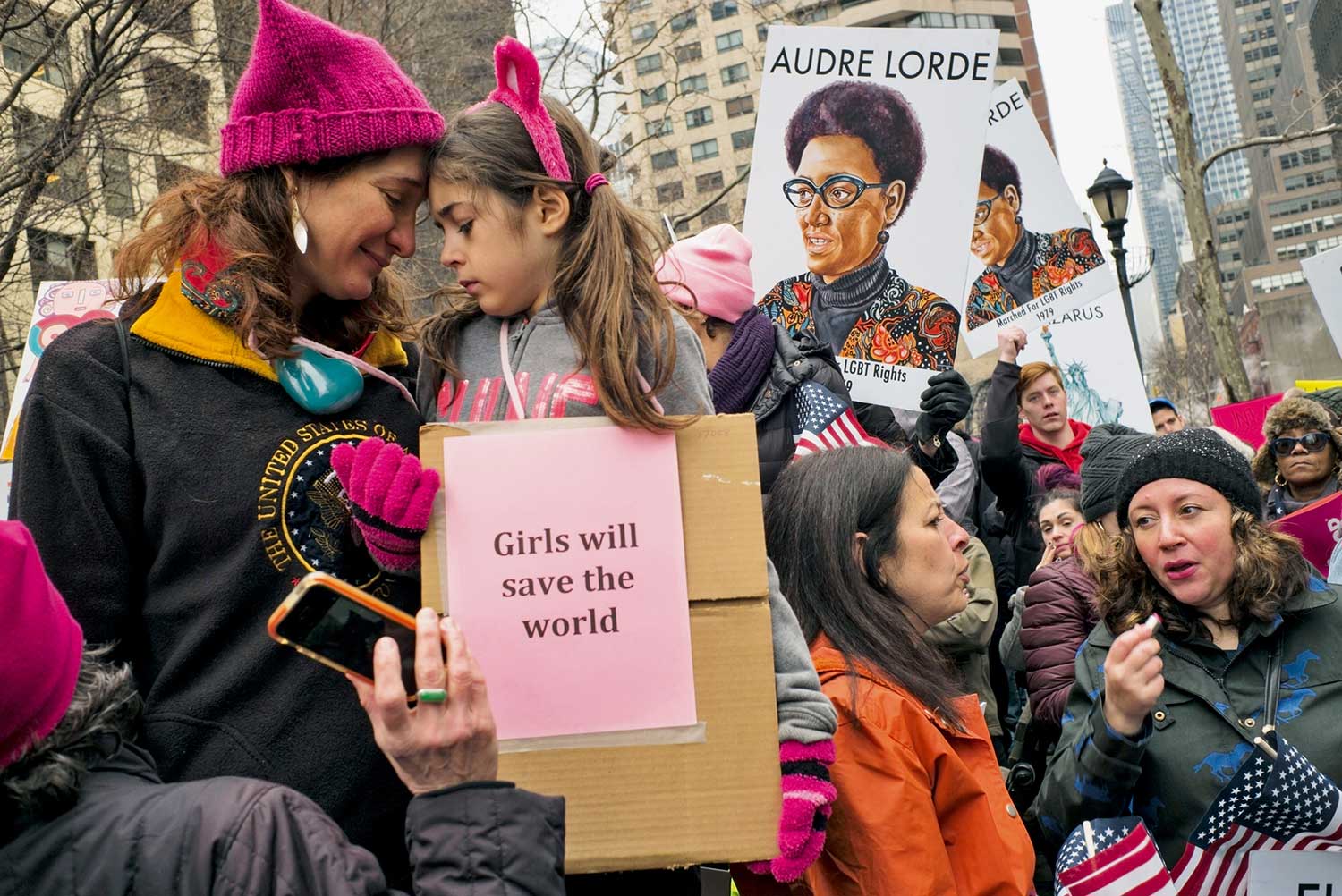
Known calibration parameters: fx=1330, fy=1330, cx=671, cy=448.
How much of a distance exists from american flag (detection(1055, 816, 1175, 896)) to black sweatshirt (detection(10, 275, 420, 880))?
1480 millimetres

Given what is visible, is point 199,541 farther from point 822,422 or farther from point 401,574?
point 822,422

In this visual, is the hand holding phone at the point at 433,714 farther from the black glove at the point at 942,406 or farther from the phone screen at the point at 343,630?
the black glove at the point at 942,406

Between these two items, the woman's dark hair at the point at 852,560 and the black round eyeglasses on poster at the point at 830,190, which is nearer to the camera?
the woman's dark hair at the point at 852,560

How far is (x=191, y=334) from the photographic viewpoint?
7.44 ft

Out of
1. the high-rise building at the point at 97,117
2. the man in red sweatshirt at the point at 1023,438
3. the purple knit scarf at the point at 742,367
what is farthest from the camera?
the high-rise building at the point at 97,117

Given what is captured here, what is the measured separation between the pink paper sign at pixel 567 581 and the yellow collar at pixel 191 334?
0.43 meters

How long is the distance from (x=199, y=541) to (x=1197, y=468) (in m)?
2.56

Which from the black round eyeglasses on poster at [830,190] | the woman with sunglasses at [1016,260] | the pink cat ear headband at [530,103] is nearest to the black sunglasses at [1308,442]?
the woman with sunglasses at [1016,260]

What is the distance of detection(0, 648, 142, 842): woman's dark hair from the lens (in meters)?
1.54

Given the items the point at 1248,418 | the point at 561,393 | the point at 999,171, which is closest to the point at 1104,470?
the point at 561,393

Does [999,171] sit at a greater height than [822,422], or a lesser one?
greater

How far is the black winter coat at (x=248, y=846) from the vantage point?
1.52 metres

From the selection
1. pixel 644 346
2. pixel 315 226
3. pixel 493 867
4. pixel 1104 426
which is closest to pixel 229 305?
pixel 315 226

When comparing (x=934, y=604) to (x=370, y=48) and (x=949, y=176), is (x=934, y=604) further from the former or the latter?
(x=949, y=176)
